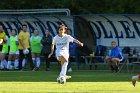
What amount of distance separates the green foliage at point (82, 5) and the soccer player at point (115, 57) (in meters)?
10.0

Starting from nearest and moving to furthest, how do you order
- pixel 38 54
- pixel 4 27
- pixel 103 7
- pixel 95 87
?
pixel 95 87 → pixel 38 54 → pixel 4 27 → pixel 103 7

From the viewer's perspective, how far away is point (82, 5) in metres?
43.8

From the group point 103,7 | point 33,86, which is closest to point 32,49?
point 103,7

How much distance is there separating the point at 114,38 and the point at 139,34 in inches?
62.5

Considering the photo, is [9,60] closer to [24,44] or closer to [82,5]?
[24,44]

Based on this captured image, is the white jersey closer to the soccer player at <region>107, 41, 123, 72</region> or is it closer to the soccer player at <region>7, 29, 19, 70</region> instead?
the soccer player at <region>107, 41, 123, 72</region>

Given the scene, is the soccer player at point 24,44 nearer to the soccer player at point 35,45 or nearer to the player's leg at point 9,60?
the soccer player at point 35,45

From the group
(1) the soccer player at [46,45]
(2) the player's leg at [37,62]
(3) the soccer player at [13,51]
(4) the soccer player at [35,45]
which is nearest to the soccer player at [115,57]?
(1) the soccer player at [46,45]

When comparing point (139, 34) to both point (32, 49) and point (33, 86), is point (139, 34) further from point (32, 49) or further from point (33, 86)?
point (33, 86)

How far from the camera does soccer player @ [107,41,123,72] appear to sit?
104 ft

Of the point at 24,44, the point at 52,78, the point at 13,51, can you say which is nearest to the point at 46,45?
the point at 24,44

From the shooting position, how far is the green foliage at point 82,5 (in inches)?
1650

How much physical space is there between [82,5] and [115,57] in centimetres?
1265

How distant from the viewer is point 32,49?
33.8 meters
